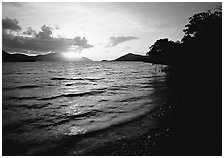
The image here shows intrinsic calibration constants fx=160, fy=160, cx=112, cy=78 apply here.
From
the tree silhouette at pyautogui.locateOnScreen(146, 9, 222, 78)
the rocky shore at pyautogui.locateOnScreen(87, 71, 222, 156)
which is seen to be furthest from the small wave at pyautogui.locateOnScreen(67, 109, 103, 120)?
the tree silhouette at pyautogui.locateOnScreen(146, 9, 222, 78)

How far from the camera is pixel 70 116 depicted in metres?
11.2

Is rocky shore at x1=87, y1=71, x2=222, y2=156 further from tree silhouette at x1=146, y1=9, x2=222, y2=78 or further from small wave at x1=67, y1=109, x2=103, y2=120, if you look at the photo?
tree silhouette at x1=146, y1=9, x2=222, y2=78

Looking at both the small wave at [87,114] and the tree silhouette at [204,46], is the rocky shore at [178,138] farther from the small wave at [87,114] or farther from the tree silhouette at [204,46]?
the tree silhouette at [204,46]

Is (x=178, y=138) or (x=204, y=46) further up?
(x=204, y=46)

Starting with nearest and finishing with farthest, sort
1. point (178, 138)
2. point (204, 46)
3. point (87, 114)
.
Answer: point (178, 138)
point (87, 114)
point (204, 46)

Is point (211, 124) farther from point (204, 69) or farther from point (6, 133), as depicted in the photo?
point (204, 69)

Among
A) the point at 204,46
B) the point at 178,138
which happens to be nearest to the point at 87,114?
the point at 178,138

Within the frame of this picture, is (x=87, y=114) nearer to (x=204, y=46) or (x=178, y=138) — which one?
(x=178, y=138)

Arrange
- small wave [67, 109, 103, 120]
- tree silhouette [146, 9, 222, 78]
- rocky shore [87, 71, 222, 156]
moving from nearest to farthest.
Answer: rocky shore [87, 71, 222, 156] → small wave [67, 109, 103, 120] → tree silhouette [146, 9, 222, 78]

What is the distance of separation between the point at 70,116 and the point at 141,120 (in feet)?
16.1

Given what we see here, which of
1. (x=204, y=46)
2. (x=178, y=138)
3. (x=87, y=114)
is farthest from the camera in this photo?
(x=204, y=46)

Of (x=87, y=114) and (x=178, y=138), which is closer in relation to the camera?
(x=178, y=138)

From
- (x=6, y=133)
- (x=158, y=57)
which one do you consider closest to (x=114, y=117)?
(x=6, y=133)

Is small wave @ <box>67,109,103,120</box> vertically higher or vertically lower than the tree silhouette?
lower
